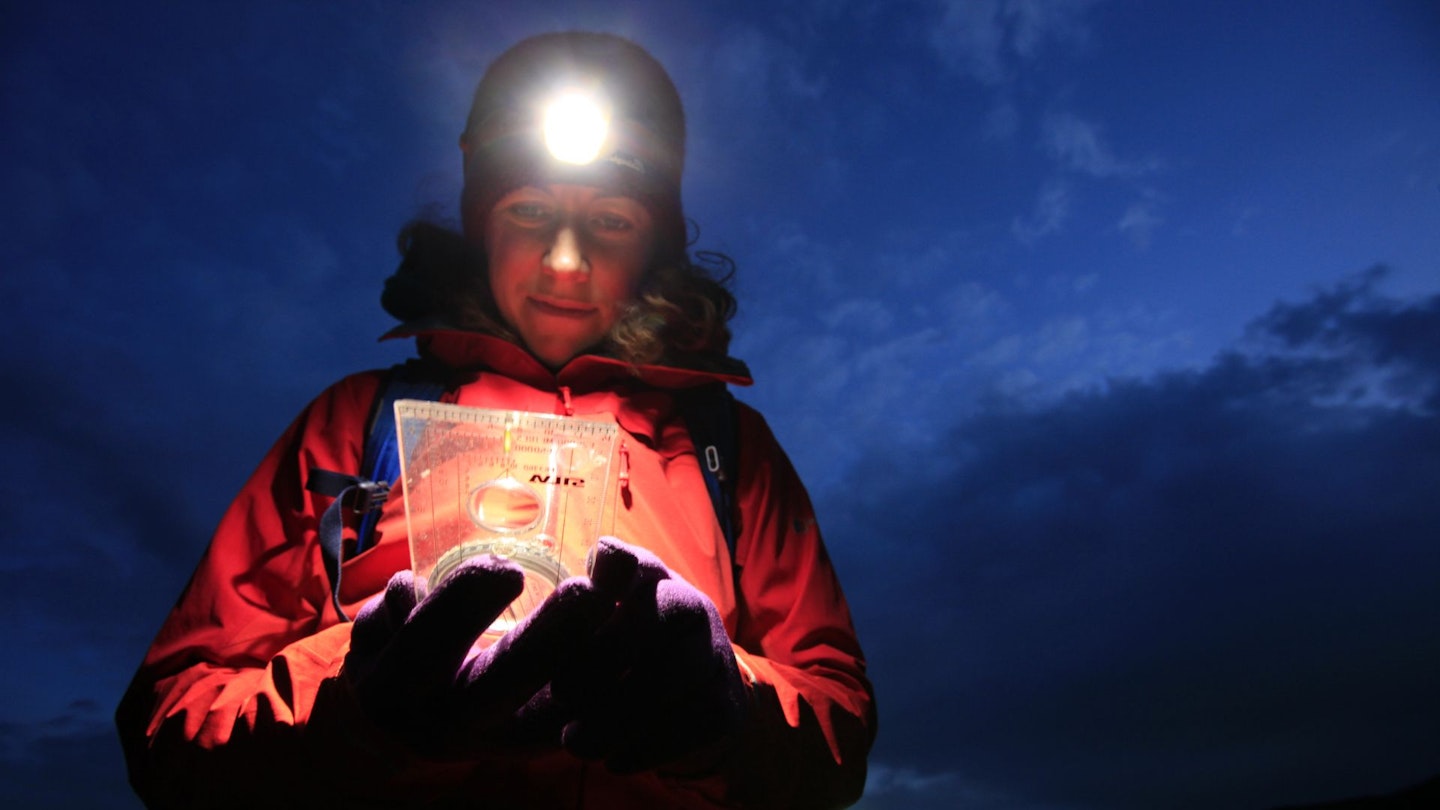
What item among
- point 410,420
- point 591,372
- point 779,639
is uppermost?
point 591,372

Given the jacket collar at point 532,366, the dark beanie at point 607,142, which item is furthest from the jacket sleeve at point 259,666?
the dark beanie at point 607,142

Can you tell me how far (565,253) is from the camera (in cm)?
256

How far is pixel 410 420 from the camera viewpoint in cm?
168

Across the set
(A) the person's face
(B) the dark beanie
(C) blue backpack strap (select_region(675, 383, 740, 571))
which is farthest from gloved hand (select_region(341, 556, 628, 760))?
(B) the dark beanie

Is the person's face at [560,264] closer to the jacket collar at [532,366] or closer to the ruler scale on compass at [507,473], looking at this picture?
the jacket collar at [532,366]

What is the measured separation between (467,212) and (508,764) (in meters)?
1.89

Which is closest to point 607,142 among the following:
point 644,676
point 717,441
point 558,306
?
point 558,306

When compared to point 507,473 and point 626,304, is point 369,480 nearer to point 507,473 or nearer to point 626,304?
point 507,473

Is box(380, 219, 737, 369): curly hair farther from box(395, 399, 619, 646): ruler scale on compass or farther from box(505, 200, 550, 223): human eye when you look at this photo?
box(395, 399, 619, 646): ruler scale on compass

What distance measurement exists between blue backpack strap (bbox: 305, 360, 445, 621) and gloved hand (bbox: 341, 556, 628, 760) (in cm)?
62

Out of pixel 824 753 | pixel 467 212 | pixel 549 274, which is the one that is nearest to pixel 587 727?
pixel 824 753

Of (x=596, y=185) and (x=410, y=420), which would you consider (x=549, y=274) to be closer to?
(x=596, y=185)

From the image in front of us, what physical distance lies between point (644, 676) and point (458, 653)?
12.0 inches

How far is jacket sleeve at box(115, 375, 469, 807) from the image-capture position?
1.52m
